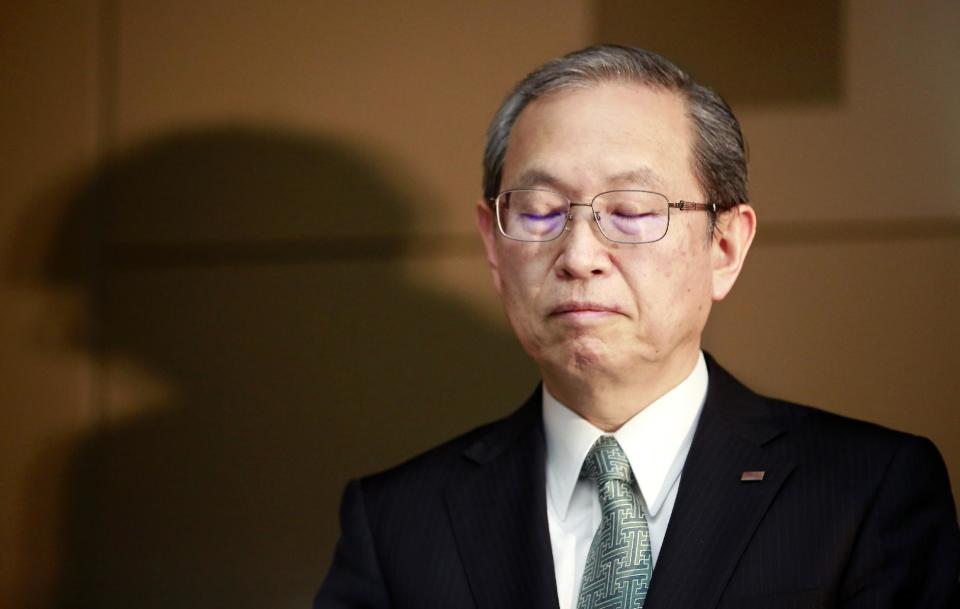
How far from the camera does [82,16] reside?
9.95ft

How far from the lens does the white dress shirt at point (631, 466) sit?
6.38 ft

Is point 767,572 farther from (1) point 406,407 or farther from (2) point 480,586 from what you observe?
(1) point 406,407

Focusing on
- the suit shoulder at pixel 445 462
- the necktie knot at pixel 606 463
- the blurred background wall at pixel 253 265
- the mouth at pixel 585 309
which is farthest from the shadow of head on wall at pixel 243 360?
the mouth at pixel 585 309

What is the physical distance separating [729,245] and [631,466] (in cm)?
44

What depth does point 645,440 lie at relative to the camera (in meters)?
1.98

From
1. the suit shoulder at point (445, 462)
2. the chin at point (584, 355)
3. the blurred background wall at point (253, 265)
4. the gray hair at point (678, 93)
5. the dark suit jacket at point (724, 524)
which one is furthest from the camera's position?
the blurred background wall at point (253, 265)

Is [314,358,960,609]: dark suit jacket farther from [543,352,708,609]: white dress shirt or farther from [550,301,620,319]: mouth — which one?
[550,301,620,319]: mouth

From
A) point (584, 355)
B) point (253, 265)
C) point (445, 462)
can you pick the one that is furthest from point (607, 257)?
point (253, 265)

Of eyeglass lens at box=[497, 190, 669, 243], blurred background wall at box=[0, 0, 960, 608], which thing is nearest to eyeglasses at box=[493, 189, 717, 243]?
eyeglass lens at box=[497, 190, 669, 243]

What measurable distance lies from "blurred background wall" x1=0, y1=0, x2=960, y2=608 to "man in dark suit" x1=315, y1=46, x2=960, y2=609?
2.27 feet

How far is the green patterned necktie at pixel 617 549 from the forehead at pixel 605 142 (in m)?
0.47

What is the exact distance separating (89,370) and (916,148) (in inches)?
82.0

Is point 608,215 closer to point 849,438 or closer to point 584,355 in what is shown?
point 584,355

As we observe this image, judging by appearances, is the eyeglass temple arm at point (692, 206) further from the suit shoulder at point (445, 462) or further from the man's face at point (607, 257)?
the suit shoulder at point (445, 462)
